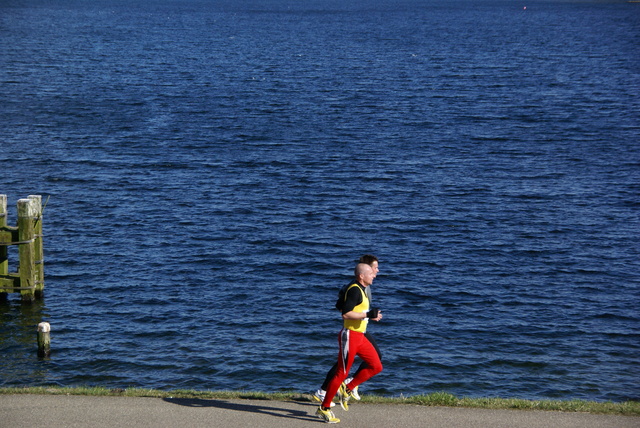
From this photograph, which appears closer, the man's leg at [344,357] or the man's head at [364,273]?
the man's head at [364,273]

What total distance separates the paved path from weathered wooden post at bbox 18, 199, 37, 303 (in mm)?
9331

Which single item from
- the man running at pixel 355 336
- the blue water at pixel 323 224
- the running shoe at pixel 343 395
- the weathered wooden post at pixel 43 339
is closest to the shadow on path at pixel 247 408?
the man running at pixel 355 336

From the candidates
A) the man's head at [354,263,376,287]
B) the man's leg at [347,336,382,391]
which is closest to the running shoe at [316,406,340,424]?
Result: the man's leg at [347,336,382,391]

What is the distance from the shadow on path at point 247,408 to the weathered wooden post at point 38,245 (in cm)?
1063

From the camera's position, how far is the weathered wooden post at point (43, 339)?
56.1 feet

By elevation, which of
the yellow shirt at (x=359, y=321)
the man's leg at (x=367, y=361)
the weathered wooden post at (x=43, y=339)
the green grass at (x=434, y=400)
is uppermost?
the yellow shirt at (x=359, y=321)

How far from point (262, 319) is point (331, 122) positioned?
1201 inches

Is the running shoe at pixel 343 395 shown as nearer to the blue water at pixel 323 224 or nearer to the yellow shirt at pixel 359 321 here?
the yellow shirt at pixel 359 321

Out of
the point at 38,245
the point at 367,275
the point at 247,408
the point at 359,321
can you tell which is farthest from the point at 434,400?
the point at 38,245

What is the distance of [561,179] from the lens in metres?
37.8

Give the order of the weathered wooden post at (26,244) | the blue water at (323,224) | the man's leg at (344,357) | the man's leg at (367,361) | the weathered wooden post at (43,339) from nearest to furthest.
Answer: the man's leg at (344,357), the man's leg at (367,361), the weathered wooden post at (43,339), the blue water at (323,224), the weathered wooden post at (26,244)

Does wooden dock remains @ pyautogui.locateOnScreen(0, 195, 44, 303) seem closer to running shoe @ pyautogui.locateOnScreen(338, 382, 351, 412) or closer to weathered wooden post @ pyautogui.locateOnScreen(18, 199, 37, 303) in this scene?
weathered wooden post @ pyautogui.locateOnScreen(18, 199, 37, 303)

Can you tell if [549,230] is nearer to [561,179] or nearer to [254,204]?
[561,179]

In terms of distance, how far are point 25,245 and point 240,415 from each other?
462 inches
